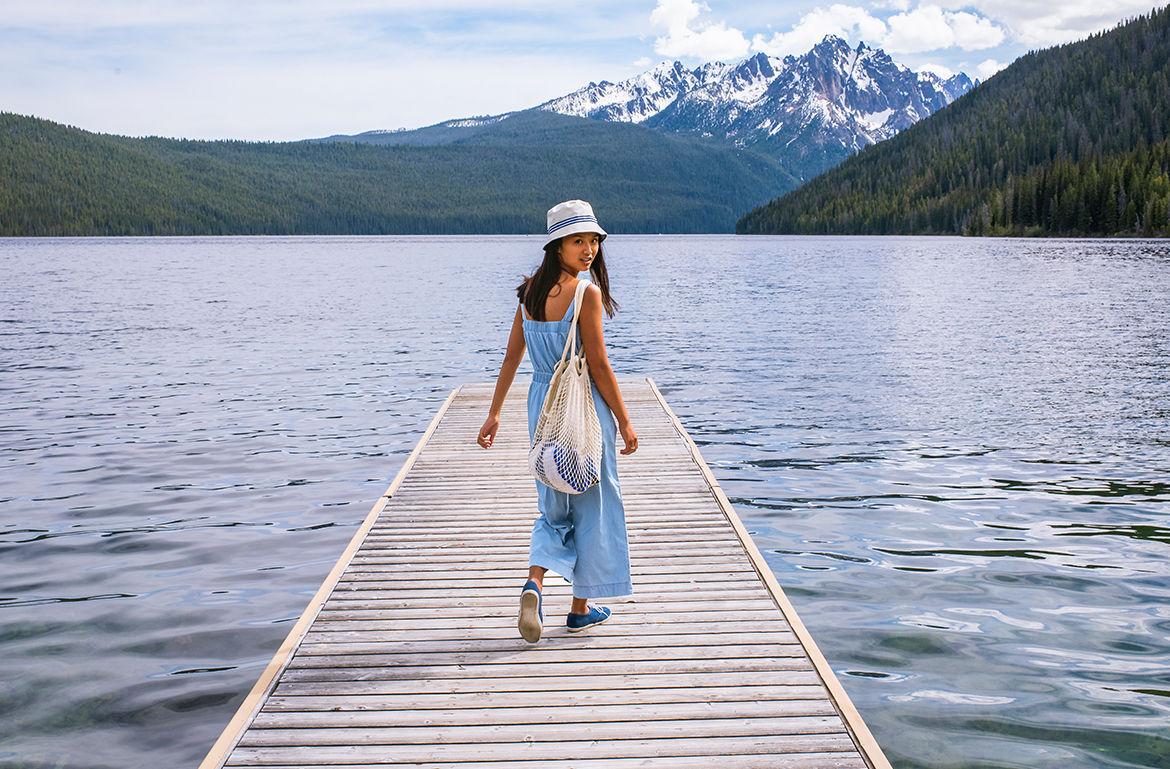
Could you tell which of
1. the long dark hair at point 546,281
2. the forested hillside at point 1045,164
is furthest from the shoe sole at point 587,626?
the forested hillside at point 1045,164

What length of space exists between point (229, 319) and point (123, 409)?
1828 cm

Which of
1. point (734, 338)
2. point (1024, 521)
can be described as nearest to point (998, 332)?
point (734, 338)

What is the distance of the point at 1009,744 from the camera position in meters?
5.51

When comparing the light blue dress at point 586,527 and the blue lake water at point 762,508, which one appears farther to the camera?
the blue lake water at point 762,508

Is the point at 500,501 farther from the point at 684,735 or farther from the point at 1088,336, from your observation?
the point at 1088,336

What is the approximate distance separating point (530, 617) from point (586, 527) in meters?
0.62

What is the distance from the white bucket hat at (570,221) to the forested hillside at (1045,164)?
117 m

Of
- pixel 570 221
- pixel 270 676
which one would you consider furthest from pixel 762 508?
pixel 270 676

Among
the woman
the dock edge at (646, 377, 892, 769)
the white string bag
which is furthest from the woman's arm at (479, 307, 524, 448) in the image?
the dock edge at (646, 377, 892, 769)

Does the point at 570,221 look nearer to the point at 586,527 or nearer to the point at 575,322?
the point at 575,322

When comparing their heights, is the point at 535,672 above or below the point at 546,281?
below

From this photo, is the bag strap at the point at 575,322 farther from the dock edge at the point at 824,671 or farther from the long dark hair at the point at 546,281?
the dock edge at the point at 824,671

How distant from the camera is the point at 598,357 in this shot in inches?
202

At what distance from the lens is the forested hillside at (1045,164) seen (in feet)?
365
